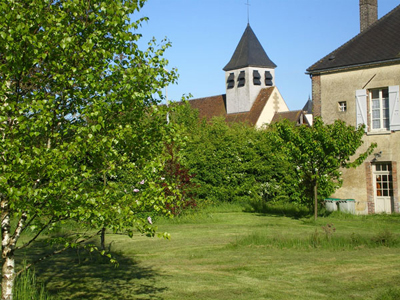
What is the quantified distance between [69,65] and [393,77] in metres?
16.5

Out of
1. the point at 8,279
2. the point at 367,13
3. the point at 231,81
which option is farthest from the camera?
the point at 231,81

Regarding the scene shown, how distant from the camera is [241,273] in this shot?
28.7 feet

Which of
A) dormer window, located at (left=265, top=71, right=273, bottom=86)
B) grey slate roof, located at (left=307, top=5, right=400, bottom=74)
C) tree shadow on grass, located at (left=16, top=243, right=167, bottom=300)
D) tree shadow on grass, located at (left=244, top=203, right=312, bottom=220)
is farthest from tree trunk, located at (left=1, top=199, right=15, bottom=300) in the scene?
dormer window, located at (left=265, top=71, right=273, bottom=86)

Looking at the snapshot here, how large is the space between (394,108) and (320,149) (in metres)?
4.47

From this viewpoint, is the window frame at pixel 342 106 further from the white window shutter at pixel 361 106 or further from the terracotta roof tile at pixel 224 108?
the terracotta roof tile at pixel 224 108

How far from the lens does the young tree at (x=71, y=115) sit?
4871mm

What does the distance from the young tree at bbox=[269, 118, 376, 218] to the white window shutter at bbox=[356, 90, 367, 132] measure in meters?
2.76

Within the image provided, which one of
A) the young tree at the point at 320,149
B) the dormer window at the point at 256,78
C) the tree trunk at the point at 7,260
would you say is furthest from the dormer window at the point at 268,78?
the tree trunk at the point at 7,260

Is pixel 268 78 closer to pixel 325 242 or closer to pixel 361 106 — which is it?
pixel 361 106

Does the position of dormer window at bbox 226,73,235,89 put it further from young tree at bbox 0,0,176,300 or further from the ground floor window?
young tree at bbox 0,0,176,300

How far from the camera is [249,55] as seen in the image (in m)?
51.1

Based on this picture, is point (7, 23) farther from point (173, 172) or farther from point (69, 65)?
point (173, 172)

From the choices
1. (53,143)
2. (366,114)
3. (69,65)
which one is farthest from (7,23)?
(366,114)

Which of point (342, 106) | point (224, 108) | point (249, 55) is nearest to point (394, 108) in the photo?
point (342, 106)
